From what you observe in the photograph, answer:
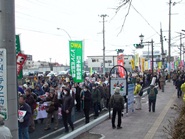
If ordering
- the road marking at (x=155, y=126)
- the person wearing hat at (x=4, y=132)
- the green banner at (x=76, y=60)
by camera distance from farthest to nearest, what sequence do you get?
the green banner at (x=76, y=60) → the road marking at (x=155, y=126) → the person wearing hat at (x=4, y=132)

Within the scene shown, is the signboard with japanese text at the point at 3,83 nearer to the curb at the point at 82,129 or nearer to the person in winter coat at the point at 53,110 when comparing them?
the curb at the point at 82,129

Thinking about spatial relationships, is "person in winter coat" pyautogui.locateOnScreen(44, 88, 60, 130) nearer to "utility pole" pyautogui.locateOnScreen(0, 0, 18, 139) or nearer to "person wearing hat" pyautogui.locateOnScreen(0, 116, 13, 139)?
"person wearing hat" pyautogui.locateOnScreen(0, 116, 13, 139)

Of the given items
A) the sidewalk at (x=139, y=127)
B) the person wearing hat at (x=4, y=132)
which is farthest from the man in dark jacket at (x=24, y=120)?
the person wearing hat at (x=4, y=132)

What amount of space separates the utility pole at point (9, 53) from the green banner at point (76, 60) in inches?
457

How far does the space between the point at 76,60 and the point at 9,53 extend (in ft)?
38.8

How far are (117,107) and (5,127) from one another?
6.40m

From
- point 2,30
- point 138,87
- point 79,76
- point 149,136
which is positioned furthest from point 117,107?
point 2,30

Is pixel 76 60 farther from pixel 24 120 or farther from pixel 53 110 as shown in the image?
pixel 24 120

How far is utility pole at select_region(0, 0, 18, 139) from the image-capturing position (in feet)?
15.4

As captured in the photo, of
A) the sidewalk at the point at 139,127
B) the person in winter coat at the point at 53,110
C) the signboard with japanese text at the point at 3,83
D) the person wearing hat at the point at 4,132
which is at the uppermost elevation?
the signboard with japanese text at the point at 3,83

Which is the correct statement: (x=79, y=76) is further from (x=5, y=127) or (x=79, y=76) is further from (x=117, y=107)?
(x=5, y=127)

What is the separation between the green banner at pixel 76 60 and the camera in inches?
651

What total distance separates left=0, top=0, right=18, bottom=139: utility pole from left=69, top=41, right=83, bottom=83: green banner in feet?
38.1

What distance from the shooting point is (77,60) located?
54.5 ft
